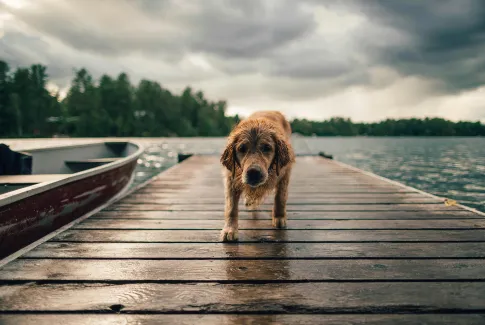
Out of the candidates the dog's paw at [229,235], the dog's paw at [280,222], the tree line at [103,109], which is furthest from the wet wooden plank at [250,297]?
the tree line at [103,109]

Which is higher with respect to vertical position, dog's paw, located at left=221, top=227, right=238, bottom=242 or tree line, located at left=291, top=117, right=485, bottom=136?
tree line, located at left=291, top=117, right=485, bottom=136

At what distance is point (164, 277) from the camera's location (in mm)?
2232

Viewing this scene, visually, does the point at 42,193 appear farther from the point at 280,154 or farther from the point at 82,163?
the point at 82,163

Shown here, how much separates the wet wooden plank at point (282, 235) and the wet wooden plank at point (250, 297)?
0.92 m

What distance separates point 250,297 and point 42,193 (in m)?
2.39

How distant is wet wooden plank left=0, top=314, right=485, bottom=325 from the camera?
1729 millimetres

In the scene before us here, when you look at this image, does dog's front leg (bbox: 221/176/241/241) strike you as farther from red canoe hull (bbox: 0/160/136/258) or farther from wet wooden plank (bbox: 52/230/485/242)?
red canoe hull (bbox: 0/160/136/258)

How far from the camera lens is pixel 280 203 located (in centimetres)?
355

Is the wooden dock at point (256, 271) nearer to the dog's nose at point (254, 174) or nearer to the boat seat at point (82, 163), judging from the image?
the dog's nose at point (254, 174)

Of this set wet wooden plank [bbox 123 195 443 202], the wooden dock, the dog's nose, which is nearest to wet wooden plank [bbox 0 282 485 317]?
the wooden dock

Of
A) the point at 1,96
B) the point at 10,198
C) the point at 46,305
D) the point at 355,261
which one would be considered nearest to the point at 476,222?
the point at 355,261

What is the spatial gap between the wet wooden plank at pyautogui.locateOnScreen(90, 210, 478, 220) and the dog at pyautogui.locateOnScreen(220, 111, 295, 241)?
612 mm

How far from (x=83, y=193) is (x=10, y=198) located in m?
1.50

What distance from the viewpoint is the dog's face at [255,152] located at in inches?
114
